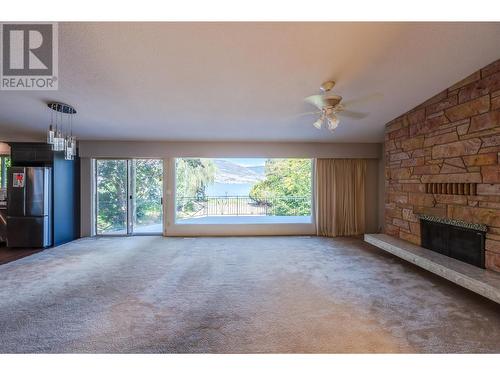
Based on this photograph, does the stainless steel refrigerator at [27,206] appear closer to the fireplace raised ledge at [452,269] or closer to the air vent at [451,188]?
the fireplace raised ledge at [452,269]

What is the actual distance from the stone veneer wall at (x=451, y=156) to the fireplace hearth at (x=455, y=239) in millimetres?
85

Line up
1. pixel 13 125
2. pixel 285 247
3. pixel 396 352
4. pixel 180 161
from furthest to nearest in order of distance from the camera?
pixel 180 161 → pixel 285 247 → pixel 13 125 → pixel 396 352

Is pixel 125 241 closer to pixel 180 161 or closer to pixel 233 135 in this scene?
pixel 180 161

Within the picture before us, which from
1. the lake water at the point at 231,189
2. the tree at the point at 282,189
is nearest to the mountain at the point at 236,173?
the lake water at the point at 231,189

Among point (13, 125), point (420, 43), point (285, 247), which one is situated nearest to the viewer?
point (420, 43)

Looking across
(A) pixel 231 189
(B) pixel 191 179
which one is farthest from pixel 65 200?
(A) pixel 231 189

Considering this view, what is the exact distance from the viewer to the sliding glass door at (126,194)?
553 centimetres

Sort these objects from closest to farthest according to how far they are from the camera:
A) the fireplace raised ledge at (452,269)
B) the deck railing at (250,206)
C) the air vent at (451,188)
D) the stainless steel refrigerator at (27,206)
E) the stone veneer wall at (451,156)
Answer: the fireplace raised ledge at (452,269) → the stone veneer wall at (451,156) → the air vent at (451,188) → the stainless steel refrigerator at (27,206) → the deck railing at (250,206)

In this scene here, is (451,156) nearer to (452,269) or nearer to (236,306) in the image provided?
(452,269)

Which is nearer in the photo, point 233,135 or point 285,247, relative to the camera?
point 285,247

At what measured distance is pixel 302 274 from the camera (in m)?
3.21

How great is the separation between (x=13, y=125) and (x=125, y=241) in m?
2.98

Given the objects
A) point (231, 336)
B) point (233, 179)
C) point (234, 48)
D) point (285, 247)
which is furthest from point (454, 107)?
point (233, 179)

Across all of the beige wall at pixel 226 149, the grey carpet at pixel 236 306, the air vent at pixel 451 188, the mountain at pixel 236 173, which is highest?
the beige wall at pixel 226 149
